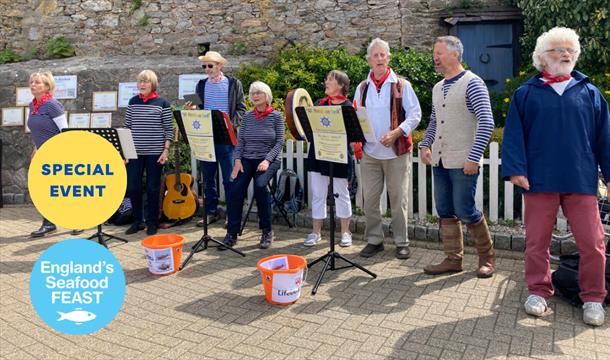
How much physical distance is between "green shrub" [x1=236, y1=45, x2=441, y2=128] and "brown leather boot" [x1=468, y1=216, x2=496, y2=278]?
441 cm

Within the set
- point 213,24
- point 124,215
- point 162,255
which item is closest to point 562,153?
point 162,255

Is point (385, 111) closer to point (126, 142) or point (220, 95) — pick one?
point (220, 95)

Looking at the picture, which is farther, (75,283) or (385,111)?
(385,111)

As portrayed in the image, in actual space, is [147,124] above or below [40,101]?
below

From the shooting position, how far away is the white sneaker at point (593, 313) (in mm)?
3400

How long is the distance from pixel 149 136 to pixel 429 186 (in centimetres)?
323

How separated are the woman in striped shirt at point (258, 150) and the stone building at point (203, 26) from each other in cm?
442

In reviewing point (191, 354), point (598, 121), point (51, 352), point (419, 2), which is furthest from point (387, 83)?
point (419, 2)

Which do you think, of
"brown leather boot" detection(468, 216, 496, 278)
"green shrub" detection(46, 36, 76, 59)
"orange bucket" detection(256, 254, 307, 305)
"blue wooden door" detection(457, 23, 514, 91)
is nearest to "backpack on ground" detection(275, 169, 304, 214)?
"orange bucket" detection(256, 254, 307, 305)

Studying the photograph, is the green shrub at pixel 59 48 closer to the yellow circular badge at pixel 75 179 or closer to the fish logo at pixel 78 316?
the yellow circular badge at pixel 75 179

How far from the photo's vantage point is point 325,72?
9.40 meters

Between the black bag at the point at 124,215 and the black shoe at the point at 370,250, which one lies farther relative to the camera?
the black bag at the point at 124,215

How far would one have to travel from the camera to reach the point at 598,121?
349 centimetres

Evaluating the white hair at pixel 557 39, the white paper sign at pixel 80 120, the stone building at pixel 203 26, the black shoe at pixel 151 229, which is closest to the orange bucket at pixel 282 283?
the white hair at pixel 557 39
